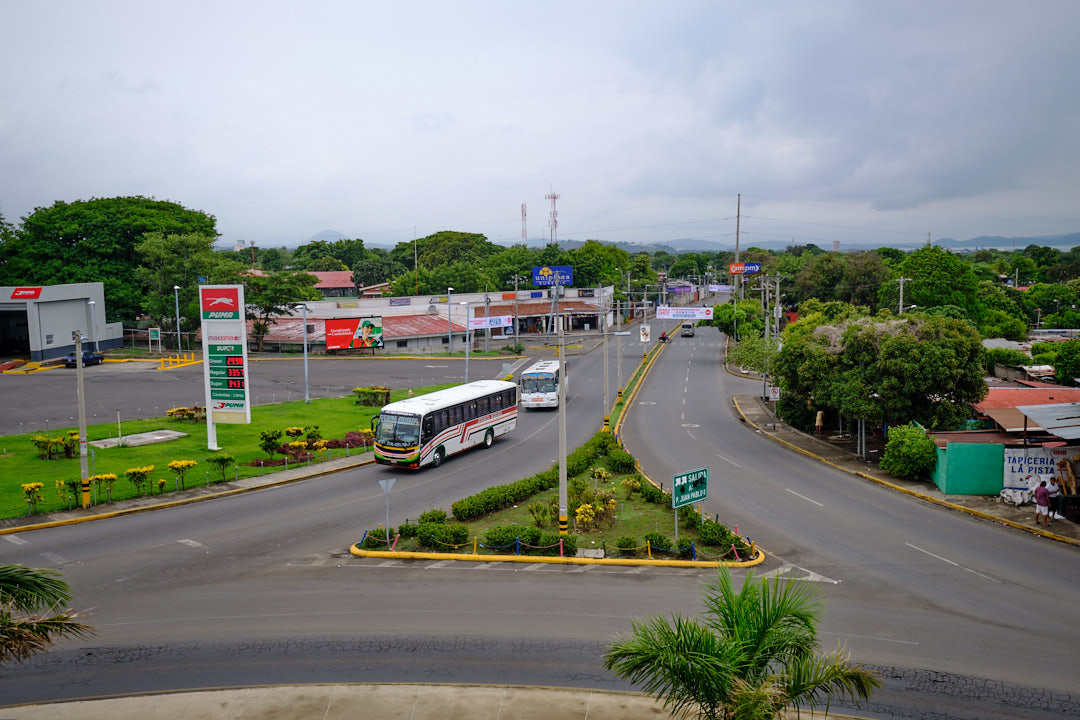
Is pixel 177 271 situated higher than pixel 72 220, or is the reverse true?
pixel 72 220

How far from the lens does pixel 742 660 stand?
25.2 feet

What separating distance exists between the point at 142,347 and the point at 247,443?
146 feet

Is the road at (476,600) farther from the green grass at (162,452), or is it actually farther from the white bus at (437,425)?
the green grass at (162,452)

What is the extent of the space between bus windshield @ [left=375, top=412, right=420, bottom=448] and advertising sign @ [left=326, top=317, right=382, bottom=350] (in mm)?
41055

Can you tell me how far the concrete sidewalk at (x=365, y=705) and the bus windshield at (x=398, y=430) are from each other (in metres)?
16.3

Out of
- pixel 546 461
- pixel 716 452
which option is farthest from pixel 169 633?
pixel 716 452

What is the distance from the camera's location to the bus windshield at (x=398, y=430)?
28.2 meters

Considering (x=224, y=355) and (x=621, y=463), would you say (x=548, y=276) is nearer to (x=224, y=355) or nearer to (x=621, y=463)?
(x=224, y=355)

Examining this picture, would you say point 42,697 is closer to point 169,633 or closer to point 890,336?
point 169,633

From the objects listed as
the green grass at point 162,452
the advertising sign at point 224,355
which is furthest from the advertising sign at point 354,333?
the advertising sign at point 224,355

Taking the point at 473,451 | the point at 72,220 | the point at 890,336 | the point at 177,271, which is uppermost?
the point at 72,220

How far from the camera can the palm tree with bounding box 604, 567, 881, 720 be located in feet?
24.3

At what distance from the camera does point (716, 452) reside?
105 feet

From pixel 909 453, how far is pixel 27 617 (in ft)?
85.1
